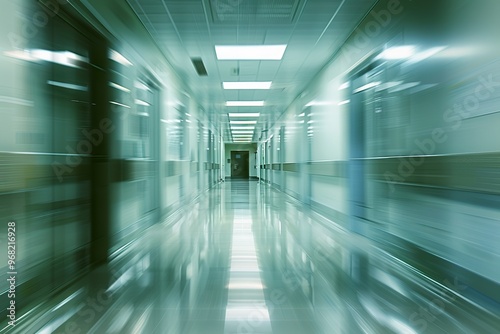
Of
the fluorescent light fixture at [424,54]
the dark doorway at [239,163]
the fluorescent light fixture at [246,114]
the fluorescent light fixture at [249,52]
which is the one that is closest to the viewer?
the fluorescent light fixture at [424,54]

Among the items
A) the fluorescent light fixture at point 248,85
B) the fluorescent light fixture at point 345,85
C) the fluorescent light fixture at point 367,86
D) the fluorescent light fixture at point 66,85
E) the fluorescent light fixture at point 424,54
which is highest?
the fluorescent light fixture at point 248,85

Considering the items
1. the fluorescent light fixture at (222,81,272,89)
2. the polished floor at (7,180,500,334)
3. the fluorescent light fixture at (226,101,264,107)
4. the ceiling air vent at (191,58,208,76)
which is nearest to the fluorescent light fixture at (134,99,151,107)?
the ceiling air vent at (191,58,208,76)

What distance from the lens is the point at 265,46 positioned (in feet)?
20.9

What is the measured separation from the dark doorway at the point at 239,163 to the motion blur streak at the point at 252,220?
93.0ft

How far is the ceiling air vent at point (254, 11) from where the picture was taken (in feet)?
15.1

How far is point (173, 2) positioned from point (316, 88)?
487 centimetres

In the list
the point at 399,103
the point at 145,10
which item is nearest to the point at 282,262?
the point at 399,103

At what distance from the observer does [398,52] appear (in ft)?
14.3

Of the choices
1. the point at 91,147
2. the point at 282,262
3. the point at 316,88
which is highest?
the point at 316,88

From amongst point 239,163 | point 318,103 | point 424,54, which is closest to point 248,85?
point 318,103

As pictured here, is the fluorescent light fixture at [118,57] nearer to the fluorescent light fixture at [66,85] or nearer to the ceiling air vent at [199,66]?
the fluorescent light fixture at [66,85]

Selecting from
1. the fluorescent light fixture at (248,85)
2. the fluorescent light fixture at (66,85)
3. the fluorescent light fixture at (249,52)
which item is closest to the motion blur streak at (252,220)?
the fluorescent light fixture at (66,85)

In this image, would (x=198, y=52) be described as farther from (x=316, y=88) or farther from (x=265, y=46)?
(x=316, y=88)

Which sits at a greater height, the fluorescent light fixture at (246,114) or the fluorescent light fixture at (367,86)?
the fluorescent light fixture at (246,114)
